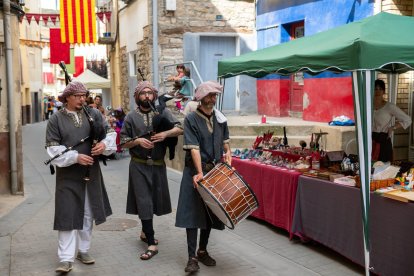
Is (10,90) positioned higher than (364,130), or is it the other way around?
(10,90)

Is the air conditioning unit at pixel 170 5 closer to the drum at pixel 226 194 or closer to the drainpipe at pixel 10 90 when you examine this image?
the drainpipe at pixel 10 90

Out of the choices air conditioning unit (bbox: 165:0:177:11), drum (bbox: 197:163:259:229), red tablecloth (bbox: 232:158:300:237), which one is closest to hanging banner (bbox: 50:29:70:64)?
air conditioning unit (bbox: 165:0:177:11)

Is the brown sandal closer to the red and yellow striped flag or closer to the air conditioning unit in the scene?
the air conditioning unit

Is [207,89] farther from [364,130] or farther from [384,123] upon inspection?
[384,123]

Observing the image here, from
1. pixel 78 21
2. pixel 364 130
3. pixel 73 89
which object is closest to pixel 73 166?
pixel 73 89

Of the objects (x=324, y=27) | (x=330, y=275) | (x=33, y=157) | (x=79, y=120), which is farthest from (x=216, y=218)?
(x=33, y=157)

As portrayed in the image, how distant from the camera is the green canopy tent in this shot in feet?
14.1

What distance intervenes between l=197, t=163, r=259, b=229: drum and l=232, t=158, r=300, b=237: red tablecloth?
1.33 meters

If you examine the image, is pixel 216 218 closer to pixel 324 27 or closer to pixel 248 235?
pixel 248 235

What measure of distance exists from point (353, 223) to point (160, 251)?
81.9 inches

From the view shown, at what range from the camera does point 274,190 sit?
5996 millimetres

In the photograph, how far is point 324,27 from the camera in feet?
34.8

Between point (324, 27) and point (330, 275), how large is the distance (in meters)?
7.13

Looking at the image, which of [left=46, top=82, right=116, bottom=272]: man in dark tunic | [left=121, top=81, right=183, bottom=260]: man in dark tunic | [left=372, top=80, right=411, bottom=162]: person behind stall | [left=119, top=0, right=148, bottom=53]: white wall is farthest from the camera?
[left=119, top=0, right=148, bottom=53]: white wall
